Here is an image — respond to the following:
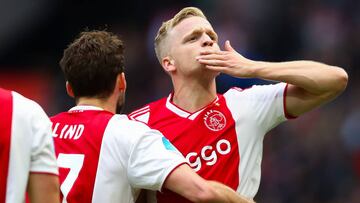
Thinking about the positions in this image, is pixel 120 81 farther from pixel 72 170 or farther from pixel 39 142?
pixel 39 142

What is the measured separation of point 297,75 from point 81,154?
1197 millimetres

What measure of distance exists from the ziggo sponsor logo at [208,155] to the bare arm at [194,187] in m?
0.58

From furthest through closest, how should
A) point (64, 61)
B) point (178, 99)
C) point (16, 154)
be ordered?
point (178, 99) → point (64, 61) → point (16, 154)

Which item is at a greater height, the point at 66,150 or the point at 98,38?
the point at 98,38

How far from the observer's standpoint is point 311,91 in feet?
13.0

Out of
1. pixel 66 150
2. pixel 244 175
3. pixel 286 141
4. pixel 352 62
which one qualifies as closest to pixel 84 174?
pixel 66 150

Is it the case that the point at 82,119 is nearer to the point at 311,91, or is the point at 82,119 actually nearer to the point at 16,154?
the point at 16,154

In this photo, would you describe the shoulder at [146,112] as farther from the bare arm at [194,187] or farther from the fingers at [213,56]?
the bare arm at [194,187]

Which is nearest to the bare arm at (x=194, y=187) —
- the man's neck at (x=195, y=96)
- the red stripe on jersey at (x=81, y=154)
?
the red stripe on jersey at (x=81, y=154)

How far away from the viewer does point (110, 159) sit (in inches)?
137

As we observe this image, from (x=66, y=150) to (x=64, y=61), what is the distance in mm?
525

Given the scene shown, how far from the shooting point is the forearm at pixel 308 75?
392cm

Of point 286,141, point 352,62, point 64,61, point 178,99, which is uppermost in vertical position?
point 64,61

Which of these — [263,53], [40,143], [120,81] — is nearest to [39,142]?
[40,143]
